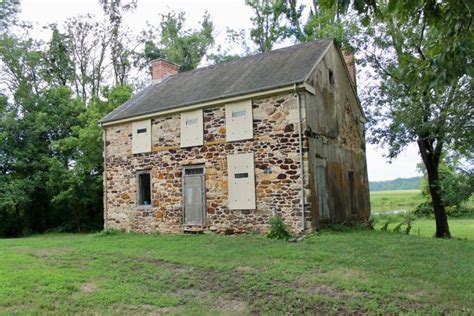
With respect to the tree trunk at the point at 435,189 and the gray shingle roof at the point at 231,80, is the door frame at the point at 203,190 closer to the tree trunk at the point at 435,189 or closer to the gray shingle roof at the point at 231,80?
the gray shingle roof at the point at 231,80

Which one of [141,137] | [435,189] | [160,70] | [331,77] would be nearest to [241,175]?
[141,137]

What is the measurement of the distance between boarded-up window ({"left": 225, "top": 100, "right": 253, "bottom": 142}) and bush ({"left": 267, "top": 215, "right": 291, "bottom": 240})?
2643mm

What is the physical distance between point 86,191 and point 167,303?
15.0 m

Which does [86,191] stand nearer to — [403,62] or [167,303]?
[167,303]

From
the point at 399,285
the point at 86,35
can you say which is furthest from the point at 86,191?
the point at 399,285

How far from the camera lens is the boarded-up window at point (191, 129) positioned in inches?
513

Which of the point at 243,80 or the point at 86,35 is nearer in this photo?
the point at 243,80

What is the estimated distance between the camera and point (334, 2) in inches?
121

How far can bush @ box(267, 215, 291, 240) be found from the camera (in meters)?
10.8

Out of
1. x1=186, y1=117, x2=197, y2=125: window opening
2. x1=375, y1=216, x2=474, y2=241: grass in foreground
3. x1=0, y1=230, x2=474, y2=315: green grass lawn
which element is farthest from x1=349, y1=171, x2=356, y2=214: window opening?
x1=186, y1=117, x2=197, y2=125: window opening

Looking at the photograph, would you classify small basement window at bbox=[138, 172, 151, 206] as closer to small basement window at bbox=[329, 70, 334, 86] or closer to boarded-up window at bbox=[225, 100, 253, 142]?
boarded-up window at bbox=[225, 100, 253, 142]

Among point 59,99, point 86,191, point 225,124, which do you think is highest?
point 59,99

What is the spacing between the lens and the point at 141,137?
1449 centimetres

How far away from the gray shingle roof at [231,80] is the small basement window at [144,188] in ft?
7.42
